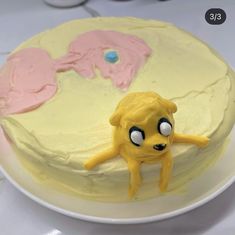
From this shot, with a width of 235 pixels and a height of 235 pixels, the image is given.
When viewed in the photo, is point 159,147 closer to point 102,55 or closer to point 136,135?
point 136,135

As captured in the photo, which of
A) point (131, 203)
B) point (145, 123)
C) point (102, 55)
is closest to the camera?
point (145, 123)

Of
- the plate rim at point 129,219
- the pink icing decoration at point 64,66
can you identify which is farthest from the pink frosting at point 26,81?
the plate rim at point 129,219

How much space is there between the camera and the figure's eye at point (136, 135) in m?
0.66

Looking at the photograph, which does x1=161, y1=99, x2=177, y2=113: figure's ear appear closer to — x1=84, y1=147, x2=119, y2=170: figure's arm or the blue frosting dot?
x1=84, y1=147, x2=119, y2=170: figure's arm

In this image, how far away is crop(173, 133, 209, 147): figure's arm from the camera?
0.72 meters

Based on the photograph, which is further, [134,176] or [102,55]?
[102,55]

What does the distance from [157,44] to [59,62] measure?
0.54 feet

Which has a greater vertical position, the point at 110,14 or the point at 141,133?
the point at 141,133

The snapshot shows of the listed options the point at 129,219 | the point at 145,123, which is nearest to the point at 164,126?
the point at 145,123

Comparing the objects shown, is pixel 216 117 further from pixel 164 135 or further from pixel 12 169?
pixel 12 169

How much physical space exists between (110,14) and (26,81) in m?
0.44

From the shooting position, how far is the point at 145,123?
0.65 meters

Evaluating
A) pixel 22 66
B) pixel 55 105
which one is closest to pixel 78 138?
pixel 55 105

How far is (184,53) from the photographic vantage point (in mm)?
879
